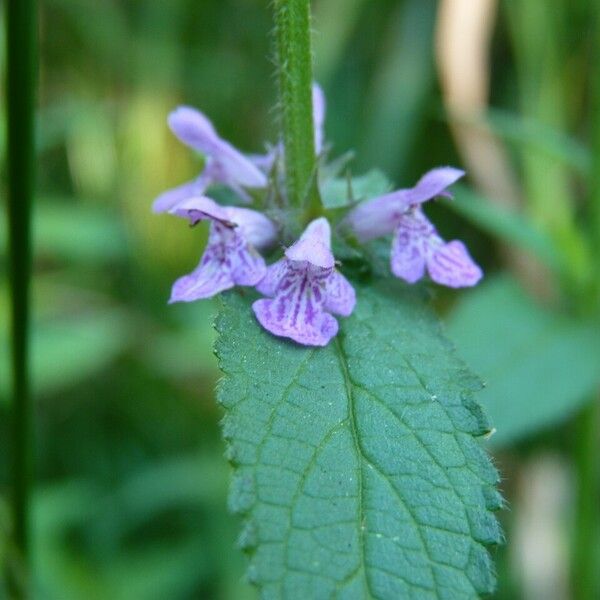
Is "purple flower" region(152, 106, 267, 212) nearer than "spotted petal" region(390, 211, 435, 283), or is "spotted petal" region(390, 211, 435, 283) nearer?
"spotted petal" region(390, 211, 435, 283)

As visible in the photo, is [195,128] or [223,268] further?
[195,128]

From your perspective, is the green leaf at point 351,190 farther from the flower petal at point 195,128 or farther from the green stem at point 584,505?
the green stem at point 584,505

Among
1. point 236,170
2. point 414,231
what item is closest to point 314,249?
point 414,231

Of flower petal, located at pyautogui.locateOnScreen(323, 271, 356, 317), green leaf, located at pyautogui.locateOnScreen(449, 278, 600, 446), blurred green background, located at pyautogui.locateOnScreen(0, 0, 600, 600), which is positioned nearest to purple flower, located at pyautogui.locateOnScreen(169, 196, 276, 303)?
flower petal, located at pyautogui.locateOnScreen(323, 271, 356, 317)

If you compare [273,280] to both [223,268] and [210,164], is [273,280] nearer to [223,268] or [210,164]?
[223,268]

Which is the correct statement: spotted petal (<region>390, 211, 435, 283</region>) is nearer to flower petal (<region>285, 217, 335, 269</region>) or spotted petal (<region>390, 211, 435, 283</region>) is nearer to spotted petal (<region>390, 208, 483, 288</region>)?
spotted petal (<region>390, 208, 483, 288</region>)

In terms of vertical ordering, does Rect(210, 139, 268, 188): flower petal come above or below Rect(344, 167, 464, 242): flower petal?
above
